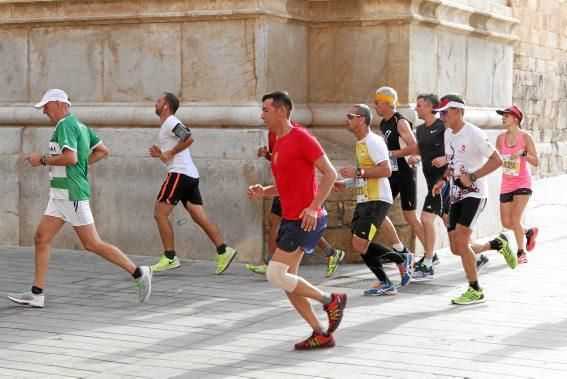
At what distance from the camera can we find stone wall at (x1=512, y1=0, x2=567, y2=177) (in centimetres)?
2402

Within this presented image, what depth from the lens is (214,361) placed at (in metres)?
7.27

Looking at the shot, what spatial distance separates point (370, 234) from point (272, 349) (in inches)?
91.6

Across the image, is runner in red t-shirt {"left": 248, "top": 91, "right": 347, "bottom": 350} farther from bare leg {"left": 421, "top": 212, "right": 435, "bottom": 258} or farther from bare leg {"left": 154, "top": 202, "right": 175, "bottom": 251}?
bare leg {"left": 154, "top": 202, "right": 175, "bottom": 251}

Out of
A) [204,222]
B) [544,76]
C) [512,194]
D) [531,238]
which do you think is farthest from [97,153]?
[544,76]

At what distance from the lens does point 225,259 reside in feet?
35.8

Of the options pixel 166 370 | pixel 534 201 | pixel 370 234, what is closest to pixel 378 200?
pixel 370 234

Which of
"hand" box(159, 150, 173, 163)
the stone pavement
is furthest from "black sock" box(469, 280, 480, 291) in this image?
"hand" box(159, 150, 173, 163)

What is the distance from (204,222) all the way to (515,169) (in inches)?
129

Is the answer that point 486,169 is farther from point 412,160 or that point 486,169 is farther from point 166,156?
point 166,156

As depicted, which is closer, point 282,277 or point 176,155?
point 282,277

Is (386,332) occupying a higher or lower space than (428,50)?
lower

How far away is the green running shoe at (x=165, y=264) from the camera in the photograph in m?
11.0

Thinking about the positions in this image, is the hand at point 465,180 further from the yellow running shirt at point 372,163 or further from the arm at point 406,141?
the arm at point 406,141

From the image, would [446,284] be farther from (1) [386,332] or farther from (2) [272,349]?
(2) [272,349]
